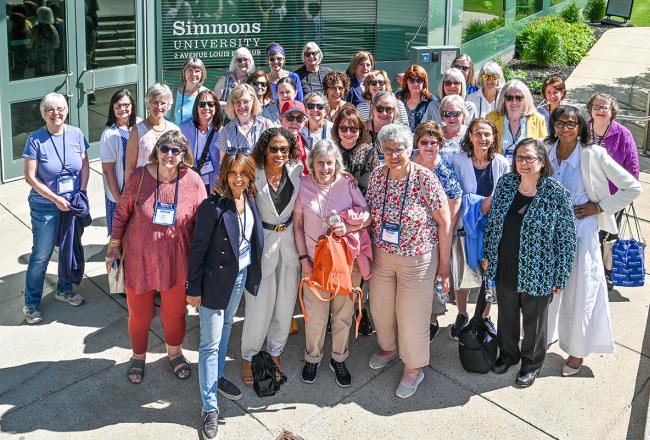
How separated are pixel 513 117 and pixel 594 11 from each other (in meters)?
16.6

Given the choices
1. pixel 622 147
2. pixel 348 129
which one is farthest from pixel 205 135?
pixel 622 147

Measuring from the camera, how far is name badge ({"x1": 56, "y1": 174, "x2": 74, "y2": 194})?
5709 millimetres

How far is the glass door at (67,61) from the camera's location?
8312 millimetres

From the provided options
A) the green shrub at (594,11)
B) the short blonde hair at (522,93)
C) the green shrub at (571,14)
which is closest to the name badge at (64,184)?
the short blonde hair at (522,93)

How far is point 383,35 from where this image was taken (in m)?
11.1

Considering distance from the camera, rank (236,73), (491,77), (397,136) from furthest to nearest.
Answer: (236,73) → (491,77) → (397,136)

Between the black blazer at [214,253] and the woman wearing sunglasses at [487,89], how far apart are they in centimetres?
330

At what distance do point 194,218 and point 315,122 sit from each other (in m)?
1.55

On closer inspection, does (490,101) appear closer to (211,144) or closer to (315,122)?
(315,122)

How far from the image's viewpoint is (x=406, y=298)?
4.96 m

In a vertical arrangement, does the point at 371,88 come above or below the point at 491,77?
below

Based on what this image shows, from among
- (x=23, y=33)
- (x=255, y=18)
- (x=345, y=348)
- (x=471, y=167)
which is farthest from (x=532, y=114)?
(x=23, y=33)

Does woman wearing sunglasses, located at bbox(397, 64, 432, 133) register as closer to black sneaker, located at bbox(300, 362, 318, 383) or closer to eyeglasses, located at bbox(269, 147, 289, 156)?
eyeglasses, located at bbox(269, 147, 289, 156)

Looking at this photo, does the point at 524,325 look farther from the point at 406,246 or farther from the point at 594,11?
the point at 594,11
